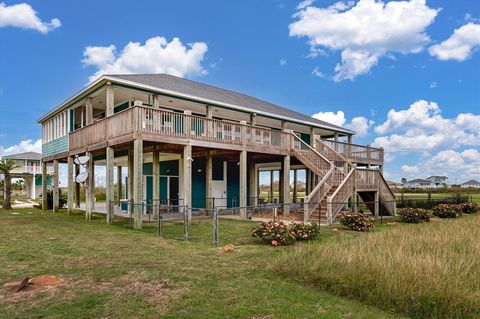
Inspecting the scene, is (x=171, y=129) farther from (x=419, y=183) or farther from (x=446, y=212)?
(x=419, y=183)

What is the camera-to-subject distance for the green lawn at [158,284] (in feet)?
14.7

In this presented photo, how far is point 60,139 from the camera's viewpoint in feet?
63.6

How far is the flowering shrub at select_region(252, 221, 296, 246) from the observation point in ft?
29.7

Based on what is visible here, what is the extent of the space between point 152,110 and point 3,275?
300 inches

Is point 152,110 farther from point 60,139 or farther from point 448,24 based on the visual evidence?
point 448,24

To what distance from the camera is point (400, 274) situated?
5.16m

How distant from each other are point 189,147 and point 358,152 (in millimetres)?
14045

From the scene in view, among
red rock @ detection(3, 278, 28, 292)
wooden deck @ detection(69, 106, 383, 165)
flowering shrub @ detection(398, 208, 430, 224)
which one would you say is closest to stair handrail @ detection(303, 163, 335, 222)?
wooden deck @ detection(69, 106, 383, 165)

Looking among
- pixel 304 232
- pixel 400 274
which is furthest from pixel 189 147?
pixel 400 274

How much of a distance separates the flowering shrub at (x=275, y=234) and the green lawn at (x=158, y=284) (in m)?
0.38

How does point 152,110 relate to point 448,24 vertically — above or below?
below

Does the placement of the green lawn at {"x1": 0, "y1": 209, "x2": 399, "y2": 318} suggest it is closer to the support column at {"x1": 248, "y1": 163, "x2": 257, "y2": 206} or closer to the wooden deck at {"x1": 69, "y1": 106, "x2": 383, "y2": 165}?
the wooden deck at {"x1": 69, "y1": 106, "x2": 383, "y2": 165}

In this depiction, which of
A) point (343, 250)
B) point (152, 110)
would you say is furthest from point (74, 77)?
point (343, 250)

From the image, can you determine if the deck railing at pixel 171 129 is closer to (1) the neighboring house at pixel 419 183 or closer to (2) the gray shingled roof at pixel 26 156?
(2) the gray shingled roof at pixel 26 156
